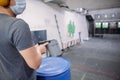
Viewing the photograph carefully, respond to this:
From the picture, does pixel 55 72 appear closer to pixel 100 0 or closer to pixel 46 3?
pixel 46 3

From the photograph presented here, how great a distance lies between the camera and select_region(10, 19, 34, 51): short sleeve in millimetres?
688

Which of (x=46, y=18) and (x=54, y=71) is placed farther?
(x=46, y=18)

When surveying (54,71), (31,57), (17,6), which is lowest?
(54,71)

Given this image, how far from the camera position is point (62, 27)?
5531mm

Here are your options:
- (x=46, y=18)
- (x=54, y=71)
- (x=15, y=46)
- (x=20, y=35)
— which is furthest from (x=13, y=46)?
(x=46, y=18)

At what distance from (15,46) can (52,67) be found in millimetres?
597

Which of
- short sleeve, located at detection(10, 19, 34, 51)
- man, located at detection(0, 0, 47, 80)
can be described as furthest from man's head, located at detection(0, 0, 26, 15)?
short sleeve, located at detection(10, 19, 34, 51)

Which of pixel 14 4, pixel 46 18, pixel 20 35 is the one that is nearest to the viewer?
pixel 20 35

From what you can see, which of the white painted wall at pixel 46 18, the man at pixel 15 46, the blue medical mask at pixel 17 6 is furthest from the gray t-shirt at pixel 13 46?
the white painted wall at pixel 46 18

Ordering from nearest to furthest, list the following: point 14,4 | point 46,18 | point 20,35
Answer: point 20,35 → point 14,4 → point 46,18

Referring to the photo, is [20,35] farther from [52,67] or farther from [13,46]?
[52,67]

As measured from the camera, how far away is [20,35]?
692mm

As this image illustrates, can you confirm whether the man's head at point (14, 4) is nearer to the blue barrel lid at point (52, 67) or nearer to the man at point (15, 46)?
the man at point (15, 46)

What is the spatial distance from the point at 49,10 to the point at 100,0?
2074 mm
